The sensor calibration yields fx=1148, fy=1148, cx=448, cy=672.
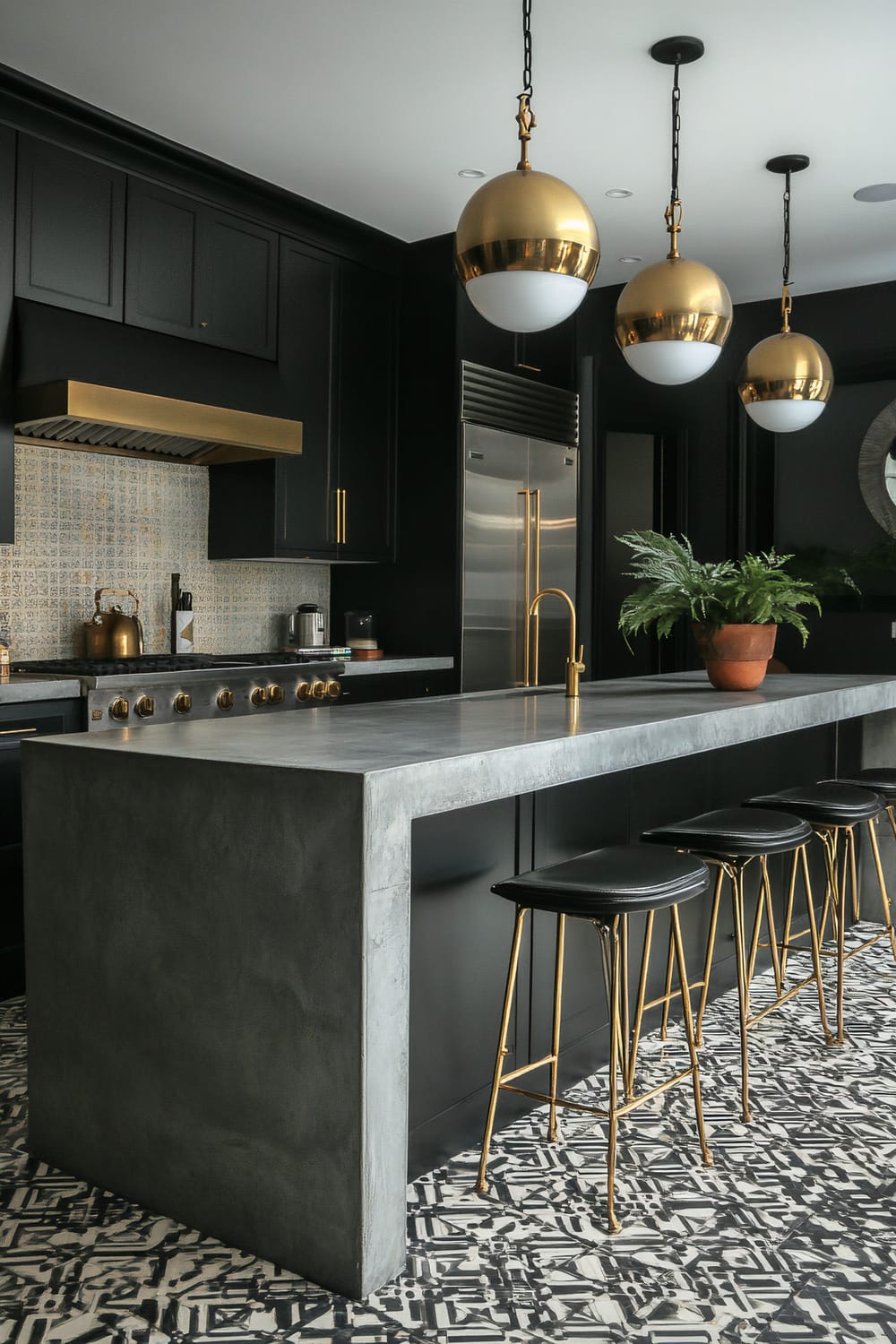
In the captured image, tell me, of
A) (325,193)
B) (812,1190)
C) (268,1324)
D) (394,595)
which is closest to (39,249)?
(325,193)

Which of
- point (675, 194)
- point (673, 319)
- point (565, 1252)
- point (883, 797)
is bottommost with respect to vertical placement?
point (565, 1252)

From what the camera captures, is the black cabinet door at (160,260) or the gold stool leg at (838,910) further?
the black cabinet door at (160,260)

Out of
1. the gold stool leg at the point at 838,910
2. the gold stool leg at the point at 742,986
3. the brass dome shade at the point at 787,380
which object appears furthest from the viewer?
the brass dome shade at the point at 787,380

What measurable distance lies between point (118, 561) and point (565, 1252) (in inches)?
129

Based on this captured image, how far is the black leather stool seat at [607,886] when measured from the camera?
2102 mm

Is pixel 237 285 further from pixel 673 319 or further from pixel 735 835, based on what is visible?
pixel 735 835

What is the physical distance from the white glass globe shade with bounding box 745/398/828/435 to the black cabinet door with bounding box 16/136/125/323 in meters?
2.29

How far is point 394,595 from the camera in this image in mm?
5426

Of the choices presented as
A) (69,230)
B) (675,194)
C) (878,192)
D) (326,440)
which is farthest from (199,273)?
(878,192)

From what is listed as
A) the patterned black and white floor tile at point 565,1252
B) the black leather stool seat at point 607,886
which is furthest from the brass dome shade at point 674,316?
the patterned black and white floor tile at point 565,1252

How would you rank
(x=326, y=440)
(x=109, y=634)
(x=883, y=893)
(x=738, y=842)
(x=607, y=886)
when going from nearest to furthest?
(x=607, y=886)
(x=738, y=842)
(x=883, y=893)
(x=109, y=634)
(x=326, y=440)

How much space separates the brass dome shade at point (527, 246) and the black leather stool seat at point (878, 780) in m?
1.90

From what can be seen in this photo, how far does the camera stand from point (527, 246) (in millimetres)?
2355

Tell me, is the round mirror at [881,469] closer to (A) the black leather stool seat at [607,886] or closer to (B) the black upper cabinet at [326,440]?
(B) the black upper cabinet at [326,440]
